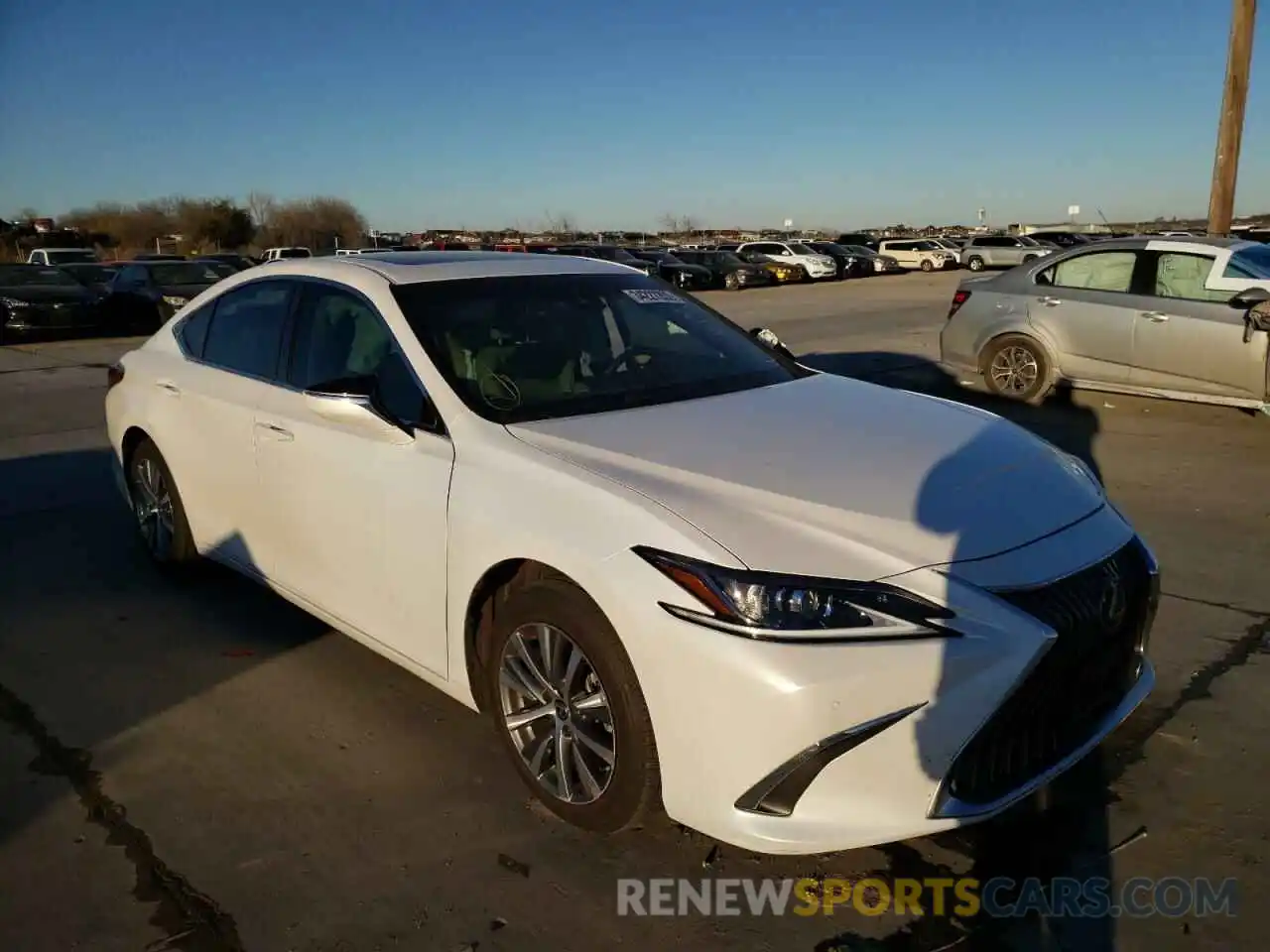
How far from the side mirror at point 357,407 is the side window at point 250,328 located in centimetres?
88

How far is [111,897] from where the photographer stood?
2.67m

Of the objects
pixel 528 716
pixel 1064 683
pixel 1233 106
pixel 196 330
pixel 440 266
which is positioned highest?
pixel 1233 106

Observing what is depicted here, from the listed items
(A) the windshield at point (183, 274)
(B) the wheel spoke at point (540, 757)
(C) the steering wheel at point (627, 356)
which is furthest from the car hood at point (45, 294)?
(B) the wheel spoke at point (540, 757)

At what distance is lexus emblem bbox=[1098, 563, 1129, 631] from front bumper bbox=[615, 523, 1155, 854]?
12.2 inches

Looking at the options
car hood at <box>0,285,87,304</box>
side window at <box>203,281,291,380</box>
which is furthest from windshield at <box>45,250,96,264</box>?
side window at <box>203,281,291,380</box>

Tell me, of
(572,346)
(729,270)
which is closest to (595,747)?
(572,346)

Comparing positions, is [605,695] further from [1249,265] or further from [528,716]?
[1249,265]

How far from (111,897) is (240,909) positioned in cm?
36

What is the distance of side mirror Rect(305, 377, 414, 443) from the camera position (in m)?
3.29

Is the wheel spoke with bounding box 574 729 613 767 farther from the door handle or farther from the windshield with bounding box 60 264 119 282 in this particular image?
the windshield with bounding box 60 264 119 282

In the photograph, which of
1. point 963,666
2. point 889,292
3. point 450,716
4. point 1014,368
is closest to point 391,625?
point 450,716

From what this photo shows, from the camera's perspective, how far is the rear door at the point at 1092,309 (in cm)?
→ 890

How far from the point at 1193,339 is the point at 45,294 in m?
18.7

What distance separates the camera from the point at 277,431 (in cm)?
387
